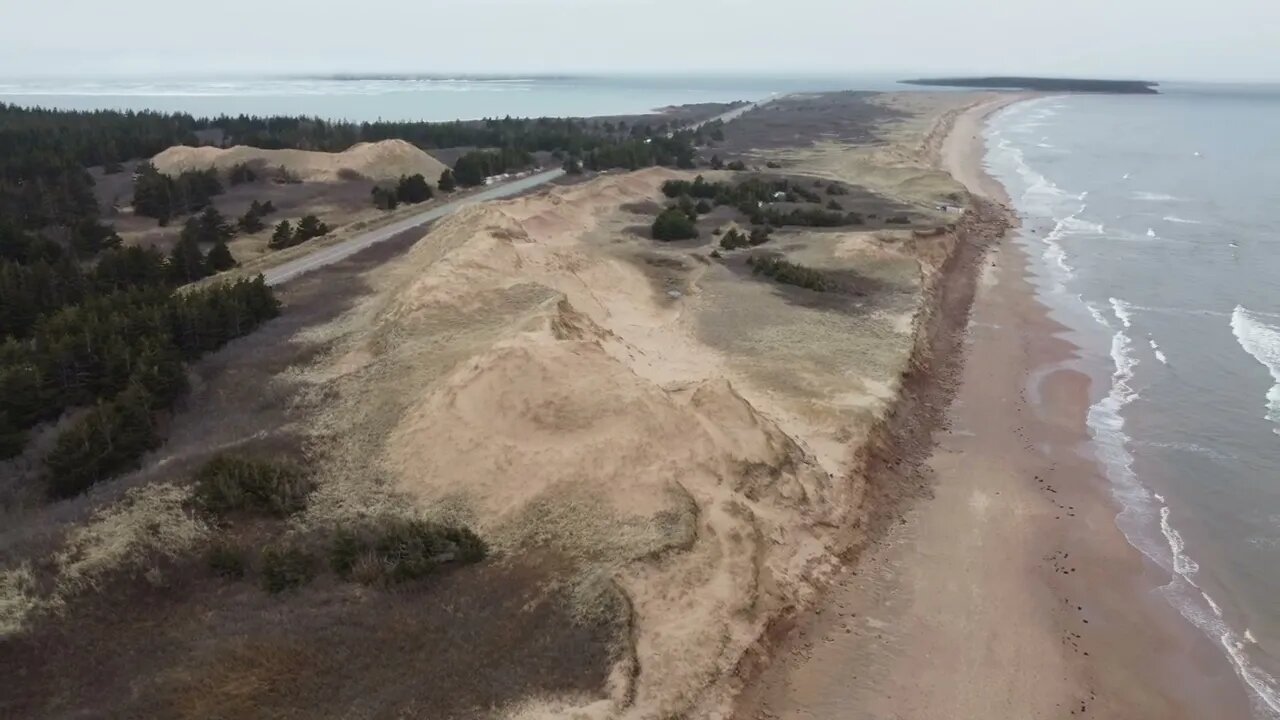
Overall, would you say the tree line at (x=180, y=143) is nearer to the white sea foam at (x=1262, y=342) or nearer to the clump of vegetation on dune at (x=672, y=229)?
the clump of vegetation on dune at (x=672, y=229)

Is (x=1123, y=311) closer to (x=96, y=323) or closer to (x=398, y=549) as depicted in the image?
(x=398, y=549)

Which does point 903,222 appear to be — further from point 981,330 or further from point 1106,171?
point 1106,171

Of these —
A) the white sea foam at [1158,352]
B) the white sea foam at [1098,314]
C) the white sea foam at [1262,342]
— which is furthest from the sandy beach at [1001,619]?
the white sea foam at [1098,314]

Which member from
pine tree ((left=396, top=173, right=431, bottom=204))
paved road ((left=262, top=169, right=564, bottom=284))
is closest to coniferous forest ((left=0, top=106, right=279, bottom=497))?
paved road ((left=262, top=169, right=564, bottom=284))

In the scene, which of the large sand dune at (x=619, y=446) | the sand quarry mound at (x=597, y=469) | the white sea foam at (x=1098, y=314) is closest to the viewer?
the sand quarry mound at (x=597, y=469)

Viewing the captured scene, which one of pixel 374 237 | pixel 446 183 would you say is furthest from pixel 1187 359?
pixel 446 183

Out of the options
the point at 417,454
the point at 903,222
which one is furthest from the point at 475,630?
the point at 903,222

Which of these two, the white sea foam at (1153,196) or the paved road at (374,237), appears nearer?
the paved road at (374,237)
